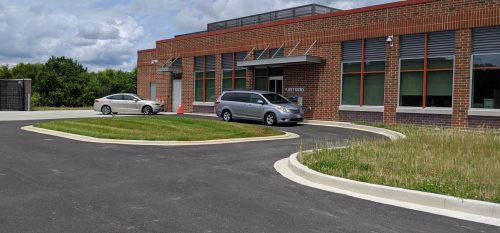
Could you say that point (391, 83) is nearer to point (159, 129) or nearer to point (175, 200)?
point (159, 129)

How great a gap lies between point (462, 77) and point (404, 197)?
42.1ft

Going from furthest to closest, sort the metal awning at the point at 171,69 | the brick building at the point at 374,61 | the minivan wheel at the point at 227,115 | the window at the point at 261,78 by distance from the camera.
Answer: the metal awning at the point at 171,69, the window at the point at 261,78, the minivan wheel at the point at 227,115, the brick building at the point at 374,61

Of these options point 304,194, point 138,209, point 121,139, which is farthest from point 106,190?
point 121,139

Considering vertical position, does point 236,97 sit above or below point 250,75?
below

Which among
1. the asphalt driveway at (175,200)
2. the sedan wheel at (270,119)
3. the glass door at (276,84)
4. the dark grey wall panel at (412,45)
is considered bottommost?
the asphalt driveway at (175,200)

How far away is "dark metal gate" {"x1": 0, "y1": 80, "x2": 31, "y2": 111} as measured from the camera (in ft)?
124

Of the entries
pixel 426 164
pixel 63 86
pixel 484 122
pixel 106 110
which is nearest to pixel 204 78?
pixel 106 110

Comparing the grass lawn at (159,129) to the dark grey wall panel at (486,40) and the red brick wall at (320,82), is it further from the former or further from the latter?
the dark grey wall panel at (486,40)

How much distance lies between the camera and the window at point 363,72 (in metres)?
21.4

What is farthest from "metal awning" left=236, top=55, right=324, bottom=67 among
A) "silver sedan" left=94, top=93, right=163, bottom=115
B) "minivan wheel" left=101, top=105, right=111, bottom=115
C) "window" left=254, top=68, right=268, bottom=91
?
"minivan wheel" left=101, top=105, right=111, bottom=115

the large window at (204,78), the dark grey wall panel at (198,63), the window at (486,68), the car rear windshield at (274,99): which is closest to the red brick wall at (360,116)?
the car rear windshield at (274,99)

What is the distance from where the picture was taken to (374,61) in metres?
21.6

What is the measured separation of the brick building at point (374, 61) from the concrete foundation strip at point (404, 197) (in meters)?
11.7

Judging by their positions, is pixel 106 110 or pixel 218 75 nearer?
pixel 218 75
